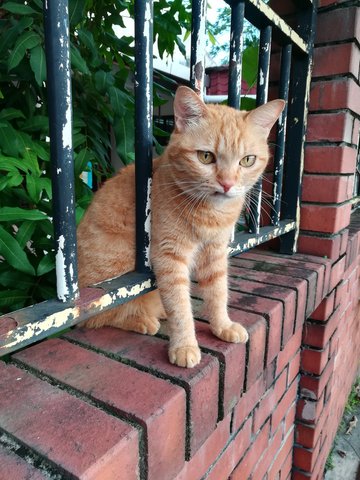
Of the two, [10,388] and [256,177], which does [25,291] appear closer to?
[10,388]

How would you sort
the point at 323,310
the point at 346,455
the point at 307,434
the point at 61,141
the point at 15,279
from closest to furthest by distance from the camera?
the point at 61,141 < the point at 15,279 < the point at 323,310 < the point at 307,434 < the point at 346,455

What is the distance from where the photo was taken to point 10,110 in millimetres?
1179

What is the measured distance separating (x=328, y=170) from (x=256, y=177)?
22.0 inches

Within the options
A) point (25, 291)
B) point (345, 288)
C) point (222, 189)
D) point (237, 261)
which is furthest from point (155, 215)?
point (345, 288)

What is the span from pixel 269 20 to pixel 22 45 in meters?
0.75

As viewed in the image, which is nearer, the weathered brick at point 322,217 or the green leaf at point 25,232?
the green leaf at point 25,232

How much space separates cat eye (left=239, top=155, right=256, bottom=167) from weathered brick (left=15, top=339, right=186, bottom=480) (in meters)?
0.68

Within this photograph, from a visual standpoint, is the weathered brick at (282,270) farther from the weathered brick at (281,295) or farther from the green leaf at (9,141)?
the green leaf at (9,141)

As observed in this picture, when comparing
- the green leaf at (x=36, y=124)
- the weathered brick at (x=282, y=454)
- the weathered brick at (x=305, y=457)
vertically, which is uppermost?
the green leaf at (x=36, y=124)

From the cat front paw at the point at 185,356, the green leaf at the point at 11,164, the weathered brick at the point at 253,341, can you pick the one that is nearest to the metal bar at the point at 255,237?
the weathered brick at the point at 253,341

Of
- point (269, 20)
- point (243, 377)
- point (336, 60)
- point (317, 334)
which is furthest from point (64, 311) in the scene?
point (336, 60)

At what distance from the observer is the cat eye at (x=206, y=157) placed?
3.53ft

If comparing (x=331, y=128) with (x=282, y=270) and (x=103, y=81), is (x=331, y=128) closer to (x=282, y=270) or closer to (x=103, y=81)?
(x=282, y=270)

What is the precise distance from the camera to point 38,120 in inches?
48.1
